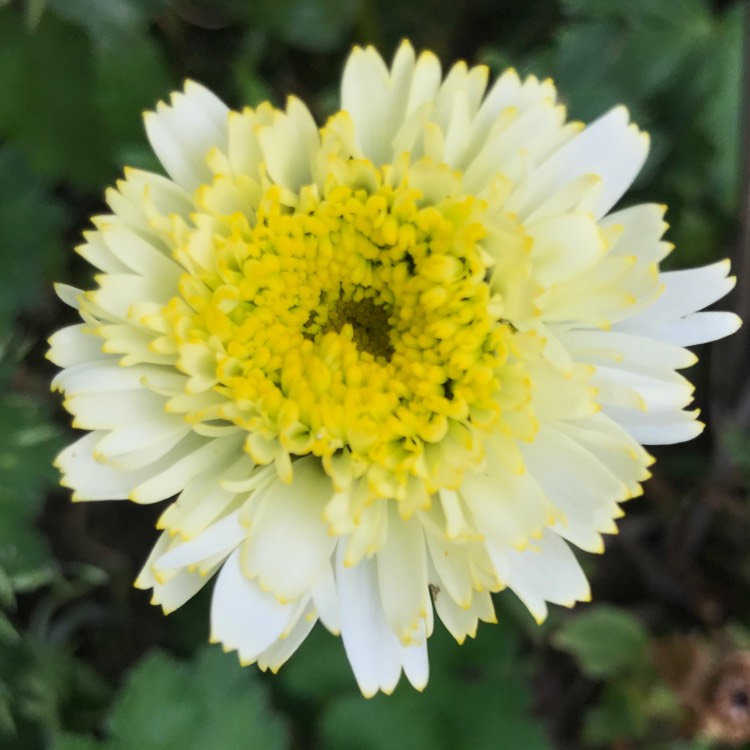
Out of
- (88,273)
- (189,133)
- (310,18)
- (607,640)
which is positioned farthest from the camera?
(88,273)

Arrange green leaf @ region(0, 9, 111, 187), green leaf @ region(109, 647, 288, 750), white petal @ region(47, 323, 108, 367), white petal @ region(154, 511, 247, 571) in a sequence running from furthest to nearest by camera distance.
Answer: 1. green leaf @ region(0, 9, 111, 187)
2. green leaf @ region(109, 647, 288, 750)
3. white petal @ region(47, 323, 108, 367)
4. white petal @ region(154, 511, 247, 571)

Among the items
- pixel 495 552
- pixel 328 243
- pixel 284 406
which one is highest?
pixel 328 243

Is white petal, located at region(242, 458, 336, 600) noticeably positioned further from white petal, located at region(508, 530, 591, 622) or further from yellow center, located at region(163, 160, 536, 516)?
white petal, located at region(508, 530, 591, 622)

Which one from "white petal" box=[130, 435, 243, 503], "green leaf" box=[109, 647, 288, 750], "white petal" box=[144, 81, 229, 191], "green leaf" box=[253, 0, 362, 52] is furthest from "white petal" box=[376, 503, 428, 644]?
"green leaf" box=[253, 0, 362, 52]

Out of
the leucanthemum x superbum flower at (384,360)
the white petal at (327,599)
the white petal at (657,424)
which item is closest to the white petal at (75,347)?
the leucanthemum x superbum flower at (384,360)

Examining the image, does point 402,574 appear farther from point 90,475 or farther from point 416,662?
point 90,475

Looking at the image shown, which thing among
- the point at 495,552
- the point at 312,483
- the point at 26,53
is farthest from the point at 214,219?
the point at 26,53

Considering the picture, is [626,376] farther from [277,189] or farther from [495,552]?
[277,189]

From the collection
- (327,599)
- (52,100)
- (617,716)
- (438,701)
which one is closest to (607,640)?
(617,716)
